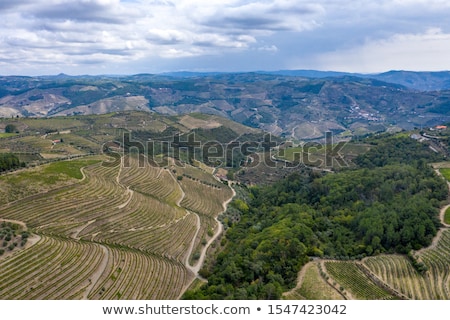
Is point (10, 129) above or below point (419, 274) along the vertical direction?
above

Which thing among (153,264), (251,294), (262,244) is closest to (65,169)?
(153,264)

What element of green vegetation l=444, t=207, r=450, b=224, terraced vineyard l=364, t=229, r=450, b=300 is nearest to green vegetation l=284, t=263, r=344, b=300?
terraced vineyard l=364, t=229, r=450, b=300

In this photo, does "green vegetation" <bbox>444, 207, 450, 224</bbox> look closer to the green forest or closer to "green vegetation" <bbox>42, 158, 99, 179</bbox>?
the green forest

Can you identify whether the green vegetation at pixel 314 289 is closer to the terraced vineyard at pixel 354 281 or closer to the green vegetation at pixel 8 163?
the terraced vineyard at pixel 354 281

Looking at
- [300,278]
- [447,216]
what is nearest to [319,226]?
[447,216]

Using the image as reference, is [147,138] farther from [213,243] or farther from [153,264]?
[153,264]

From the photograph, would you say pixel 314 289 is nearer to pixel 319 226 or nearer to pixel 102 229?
pixel 319 226
